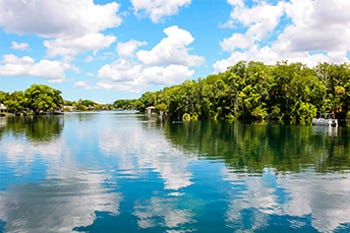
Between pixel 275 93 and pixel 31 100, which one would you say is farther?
pixel 31 100

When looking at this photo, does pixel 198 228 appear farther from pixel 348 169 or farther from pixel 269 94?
pixel 269 94

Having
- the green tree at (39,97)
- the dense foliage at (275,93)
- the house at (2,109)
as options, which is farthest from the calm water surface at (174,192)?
the green tree at (39,97)

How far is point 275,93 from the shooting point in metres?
98.8

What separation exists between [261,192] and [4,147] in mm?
31324

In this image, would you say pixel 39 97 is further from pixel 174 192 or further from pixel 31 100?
pixel 174 192

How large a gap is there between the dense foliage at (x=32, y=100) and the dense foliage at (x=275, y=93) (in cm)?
8485

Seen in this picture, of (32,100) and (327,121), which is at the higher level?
(32,100)

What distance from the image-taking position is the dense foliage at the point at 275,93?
88875 mm

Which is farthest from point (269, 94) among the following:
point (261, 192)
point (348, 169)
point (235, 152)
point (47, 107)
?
point (47, 107)

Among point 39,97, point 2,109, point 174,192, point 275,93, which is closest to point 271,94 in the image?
point 275,93

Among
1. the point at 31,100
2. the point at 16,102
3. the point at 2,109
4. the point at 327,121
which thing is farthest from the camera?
the point at 31,100

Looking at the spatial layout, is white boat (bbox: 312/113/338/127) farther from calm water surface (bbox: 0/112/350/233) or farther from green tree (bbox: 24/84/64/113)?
green tree (bbox: 24/84/64/113)

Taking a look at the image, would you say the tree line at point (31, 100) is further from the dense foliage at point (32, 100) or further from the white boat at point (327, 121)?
the white boat at point (327, 121)

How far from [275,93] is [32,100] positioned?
12062cm
